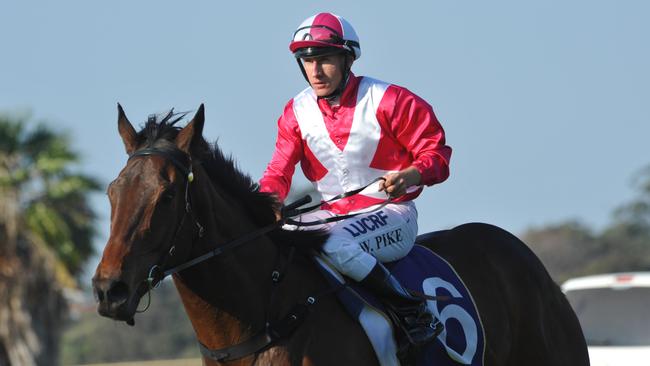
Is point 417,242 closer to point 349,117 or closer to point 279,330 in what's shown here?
point 349,117

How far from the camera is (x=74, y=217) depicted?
24062mm

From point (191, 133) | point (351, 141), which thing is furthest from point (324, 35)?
point (191, 133)

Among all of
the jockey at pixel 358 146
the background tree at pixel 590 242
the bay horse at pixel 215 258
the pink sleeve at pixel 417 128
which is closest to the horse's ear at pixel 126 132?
the bay horse at pixel 215 258

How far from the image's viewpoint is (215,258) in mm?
5918

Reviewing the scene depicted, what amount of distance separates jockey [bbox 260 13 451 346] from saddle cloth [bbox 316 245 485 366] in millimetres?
144

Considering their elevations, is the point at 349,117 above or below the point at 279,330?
above

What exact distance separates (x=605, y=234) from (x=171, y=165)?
6580cm

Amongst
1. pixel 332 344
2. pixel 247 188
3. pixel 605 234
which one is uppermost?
pixel 247 188

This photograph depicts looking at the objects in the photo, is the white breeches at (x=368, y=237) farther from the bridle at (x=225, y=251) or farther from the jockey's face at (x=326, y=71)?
the jockey's face at (x=326, y=71)

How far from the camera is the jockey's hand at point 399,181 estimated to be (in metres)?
6.44

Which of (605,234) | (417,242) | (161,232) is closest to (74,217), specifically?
(417,242)

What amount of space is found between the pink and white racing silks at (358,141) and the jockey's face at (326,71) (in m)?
0.10

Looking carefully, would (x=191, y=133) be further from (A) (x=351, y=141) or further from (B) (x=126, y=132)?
(A) (x=351, y=141)

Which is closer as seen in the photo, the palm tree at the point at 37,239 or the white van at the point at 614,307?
the white van at the point at 614,307
